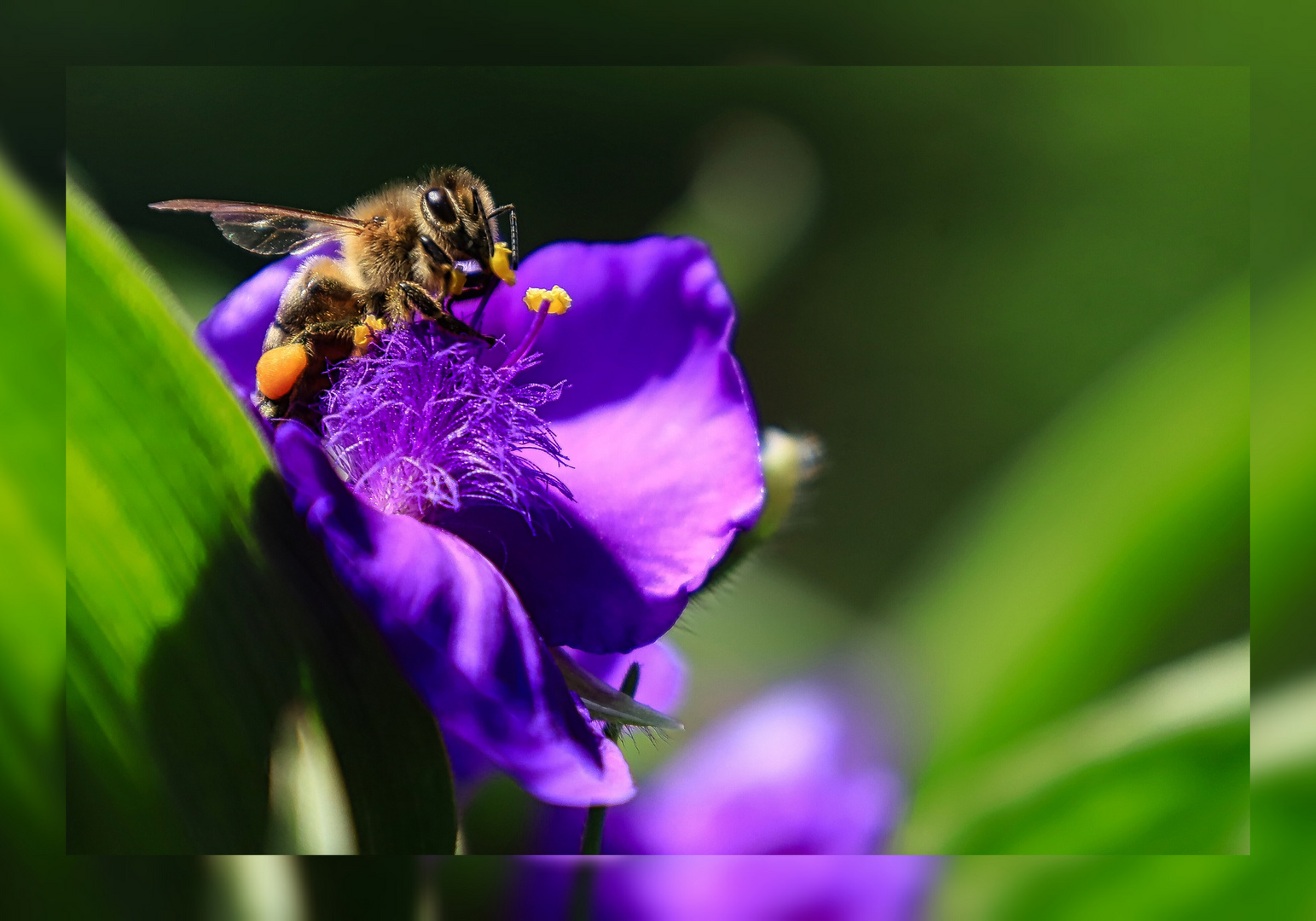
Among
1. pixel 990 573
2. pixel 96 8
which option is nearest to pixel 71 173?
pixel 96 8

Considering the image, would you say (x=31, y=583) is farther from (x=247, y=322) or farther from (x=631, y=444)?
(x=631, y=444)

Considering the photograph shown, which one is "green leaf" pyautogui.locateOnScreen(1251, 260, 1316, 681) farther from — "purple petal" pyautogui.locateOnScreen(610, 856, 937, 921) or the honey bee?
the honey bee

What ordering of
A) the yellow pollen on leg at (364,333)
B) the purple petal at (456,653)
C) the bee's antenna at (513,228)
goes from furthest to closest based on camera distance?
the bee's antenna at (513,228)
the yellow pollen on leg at (364,333)
the purple petal at (456,653)

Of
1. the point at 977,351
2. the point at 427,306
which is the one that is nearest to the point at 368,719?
the point at 427,306

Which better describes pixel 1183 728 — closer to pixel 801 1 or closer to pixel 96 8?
pixel 801 1

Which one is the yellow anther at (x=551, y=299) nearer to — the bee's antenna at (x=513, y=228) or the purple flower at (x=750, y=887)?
the bee's antenna at (x=513, y=228)

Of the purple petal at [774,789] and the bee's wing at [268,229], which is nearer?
the bee's wing at [268,229]

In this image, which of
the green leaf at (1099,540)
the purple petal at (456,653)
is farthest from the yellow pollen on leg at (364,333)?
the green leaf at (1099,540)
